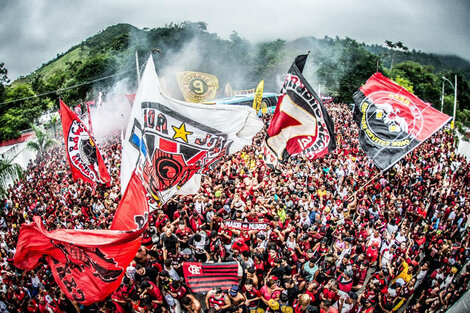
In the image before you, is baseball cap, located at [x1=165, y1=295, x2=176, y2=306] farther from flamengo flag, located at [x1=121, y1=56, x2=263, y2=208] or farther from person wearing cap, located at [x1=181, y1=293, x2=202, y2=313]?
flamengo flag, located at [x1=121, y1=56, x2=263, y2=208]

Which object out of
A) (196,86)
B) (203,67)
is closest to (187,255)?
(196,86)

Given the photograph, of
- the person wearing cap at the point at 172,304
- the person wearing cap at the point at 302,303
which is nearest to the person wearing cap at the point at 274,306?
the person wearing cap at the point at 302,303

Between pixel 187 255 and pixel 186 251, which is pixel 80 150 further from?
pixel 187 255

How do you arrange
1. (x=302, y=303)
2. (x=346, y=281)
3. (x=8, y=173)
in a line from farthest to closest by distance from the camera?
(x=8, y=173) → (x=346, y=281) → (x=302, y=303)

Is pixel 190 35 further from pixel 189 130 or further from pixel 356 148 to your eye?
pixel 189 130

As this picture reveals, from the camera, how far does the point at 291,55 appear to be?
51594 millimetres

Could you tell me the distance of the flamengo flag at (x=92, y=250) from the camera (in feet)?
12.6

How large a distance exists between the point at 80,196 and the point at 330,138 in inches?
412

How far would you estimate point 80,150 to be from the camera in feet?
26.4

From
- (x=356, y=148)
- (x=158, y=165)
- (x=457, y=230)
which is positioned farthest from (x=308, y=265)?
(x=356, y=148)

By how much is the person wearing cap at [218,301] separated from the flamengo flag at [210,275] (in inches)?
8.3

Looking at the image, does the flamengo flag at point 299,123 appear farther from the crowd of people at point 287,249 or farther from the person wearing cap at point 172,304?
the person wearing cap at point 172,304

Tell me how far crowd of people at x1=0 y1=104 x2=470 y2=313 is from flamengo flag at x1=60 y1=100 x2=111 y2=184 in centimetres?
141

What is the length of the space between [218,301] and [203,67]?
151ft
